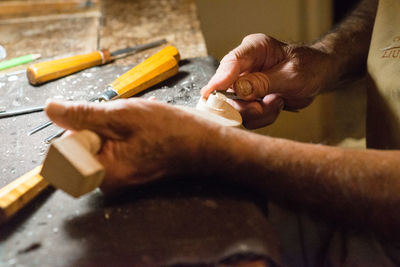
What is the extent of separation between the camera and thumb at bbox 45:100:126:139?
64 cm

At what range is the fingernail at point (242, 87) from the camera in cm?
100

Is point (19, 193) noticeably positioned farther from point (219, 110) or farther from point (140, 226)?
point (219, 110)

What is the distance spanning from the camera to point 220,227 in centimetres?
61

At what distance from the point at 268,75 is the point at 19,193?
71 cm

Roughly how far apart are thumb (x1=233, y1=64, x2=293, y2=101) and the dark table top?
373 mm

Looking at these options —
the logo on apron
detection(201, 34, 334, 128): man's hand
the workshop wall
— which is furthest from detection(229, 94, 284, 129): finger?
the workshop wall

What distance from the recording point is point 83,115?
64 centimetres

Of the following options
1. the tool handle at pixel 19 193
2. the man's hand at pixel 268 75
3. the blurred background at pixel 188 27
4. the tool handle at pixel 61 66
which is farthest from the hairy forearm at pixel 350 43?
the tool handle at pixel 19 193

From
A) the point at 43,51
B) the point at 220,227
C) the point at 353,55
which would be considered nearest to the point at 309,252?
the point at 220,227

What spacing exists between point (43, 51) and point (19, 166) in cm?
78

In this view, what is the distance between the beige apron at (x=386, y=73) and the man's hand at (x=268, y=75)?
166mm

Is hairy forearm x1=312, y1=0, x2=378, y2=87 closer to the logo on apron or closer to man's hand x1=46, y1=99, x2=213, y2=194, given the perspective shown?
the logo on apron

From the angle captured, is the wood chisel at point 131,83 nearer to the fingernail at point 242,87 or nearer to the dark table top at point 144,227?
the dark table top at point 144,227

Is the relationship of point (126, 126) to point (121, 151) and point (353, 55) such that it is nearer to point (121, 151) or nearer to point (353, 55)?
point (121, 151)
